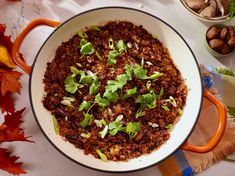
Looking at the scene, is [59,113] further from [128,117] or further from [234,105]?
[234,105]

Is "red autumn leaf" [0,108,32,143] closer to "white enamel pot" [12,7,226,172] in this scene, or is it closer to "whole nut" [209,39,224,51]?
"white enamel pot" [12,7,226,172]

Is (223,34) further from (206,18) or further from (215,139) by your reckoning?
(215,139)

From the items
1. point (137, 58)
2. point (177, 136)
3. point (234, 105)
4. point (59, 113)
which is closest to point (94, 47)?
point (137, 58)

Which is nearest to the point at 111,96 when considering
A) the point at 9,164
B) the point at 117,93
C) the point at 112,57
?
the point at 117,93

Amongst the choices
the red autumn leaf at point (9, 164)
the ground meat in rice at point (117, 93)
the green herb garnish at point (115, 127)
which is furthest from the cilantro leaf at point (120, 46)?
the red autumn leaf at point (9, 164)

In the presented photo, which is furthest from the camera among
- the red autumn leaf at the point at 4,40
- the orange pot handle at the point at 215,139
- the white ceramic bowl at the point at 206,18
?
the white ceramic bowl at the point at 206,18

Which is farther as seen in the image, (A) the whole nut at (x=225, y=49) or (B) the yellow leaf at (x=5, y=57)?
(A) the whole nut at (x=225, y=49)

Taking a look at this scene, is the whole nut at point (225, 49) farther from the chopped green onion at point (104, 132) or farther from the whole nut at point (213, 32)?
the chopped green onion at point (104, 132)
